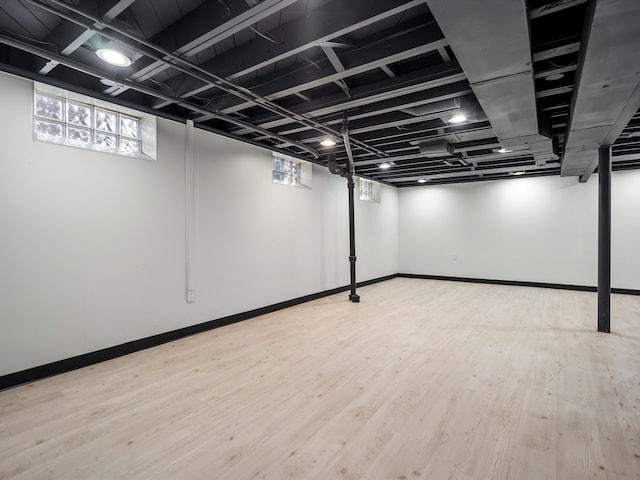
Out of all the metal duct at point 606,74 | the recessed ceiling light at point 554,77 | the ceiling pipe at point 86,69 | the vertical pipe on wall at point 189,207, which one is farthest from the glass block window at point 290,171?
the metal duct at point 606,74

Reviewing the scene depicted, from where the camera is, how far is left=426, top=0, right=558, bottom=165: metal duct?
1.74 meters

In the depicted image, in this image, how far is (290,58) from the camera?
9.53ft

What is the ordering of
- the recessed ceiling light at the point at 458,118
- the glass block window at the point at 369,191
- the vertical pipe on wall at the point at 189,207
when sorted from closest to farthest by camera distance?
1. the recessed ceiling light at the point at 458,118
2. the vertical pipe on wall at the point at 189,207
3. the glass block window at the point at 369,191

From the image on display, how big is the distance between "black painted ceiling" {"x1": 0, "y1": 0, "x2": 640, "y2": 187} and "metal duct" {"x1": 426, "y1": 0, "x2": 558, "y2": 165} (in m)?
0.03

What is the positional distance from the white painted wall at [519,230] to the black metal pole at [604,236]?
3305mm

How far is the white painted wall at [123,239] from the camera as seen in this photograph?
279 centimetres

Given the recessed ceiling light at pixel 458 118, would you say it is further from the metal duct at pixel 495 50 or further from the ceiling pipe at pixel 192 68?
the ceiling pipe at pixel 192 68

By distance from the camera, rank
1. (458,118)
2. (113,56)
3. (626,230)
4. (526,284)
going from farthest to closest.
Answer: (526,284) → (626,230) → (458,118) → (113,56)

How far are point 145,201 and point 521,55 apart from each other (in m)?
3.74

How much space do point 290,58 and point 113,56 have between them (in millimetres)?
1416

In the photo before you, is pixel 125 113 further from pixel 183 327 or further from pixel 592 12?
pixel 592 12

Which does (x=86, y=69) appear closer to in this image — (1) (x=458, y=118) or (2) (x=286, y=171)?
(2) (x=286, y=171)

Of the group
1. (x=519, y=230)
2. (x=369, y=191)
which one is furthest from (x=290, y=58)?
(x=519, y=230)

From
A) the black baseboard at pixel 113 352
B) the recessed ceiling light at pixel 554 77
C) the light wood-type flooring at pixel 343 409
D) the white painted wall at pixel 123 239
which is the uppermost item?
the recessed ceiling light at pixel 554 77
